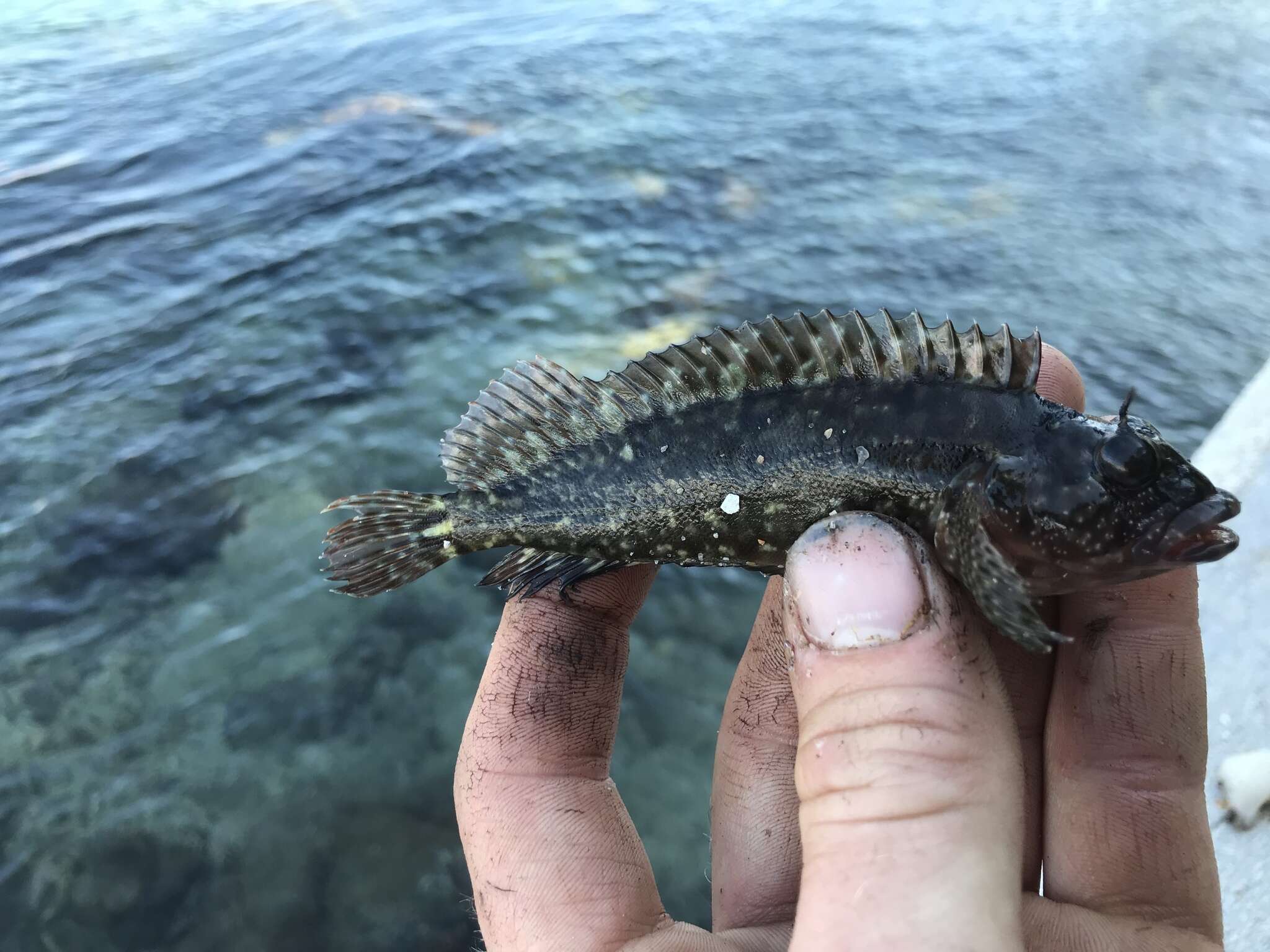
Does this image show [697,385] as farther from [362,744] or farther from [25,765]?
[25,765]

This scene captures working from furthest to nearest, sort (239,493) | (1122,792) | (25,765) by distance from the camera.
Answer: (239,493) → (25,765) → (1122,792)

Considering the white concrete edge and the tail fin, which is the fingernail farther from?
the white concrete edge

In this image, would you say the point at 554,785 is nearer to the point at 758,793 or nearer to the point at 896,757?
the point at 758,793

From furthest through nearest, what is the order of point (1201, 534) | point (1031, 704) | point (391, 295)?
point (391, 295), point (1031, 704), point (1201, 534)

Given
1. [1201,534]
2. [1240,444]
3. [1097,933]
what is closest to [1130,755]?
[1097,933]

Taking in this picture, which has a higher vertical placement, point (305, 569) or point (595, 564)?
point (595, 564)

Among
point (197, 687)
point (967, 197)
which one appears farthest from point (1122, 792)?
point (967, 197)

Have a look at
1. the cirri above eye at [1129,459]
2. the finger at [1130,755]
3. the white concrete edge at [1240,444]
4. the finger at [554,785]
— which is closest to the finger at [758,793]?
the finger at [554,785]

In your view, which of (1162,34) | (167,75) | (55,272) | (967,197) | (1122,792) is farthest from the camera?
(1162,34)
